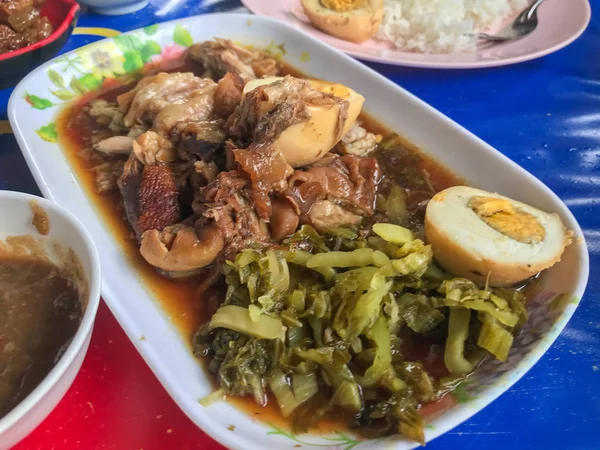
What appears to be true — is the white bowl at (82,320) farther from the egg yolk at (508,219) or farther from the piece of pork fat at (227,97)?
the egg yolk at (508,219)

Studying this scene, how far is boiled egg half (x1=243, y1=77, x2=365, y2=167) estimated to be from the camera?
2.18m

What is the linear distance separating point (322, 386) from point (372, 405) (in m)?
0.18

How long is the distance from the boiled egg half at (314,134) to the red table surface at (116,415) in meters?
1.05

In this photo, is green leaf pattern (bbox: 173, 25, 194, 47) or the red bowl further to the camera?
green leaf pattern (bbox: 173, 25, 194, 47)

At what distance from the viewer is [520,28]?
351cm

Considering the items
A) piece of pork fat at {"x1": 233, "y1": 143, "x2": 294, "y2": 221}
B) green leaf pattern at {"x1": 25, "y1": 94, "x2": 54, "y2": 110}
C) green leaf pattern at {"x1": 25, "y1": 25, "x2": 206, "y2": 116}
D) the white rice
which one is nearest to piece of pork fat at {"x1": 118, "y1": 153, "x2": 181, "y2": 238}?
piece of pork fat at {"x1": 233, "y1": 143, "x2": 294, "y2": 221}

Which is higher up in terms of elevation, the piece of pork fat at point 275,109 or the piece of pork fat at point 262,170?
the piece of pork fat at point 275,109

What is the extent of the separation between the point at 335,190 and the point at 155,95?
106 cm

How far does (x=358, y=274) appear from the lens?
1769 millimetres

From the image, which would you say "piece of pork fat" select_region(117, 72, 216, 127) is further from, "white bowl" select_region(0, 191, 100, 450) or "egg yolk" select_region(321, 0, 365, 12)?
"egg yolk" select_region(321, 0, 365, 12)

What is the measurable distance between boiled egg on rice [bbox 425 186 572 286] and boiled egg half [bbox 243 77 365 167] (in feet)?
1.93

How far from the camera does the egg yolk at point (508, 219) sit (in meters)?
1.90

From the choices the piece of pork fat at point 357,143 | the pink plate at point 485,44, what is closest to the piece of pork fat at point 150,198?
the piece of pork fat at point 357,143

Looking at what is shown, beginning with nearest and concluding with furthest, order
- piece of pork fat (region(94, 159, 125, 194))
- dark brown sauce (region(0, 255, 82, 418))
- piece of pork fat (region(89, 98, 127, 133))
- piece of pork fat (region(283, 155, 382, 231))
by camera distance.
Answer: dark brown sauce (region(0, 255, 82, 418)) < piece of pork fat (region(283, 155, 382, 231)) < piece of pork fat (region(94, 159, 125, 194)) < piece of pork fat (region(89, 98, 127, 133))
